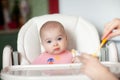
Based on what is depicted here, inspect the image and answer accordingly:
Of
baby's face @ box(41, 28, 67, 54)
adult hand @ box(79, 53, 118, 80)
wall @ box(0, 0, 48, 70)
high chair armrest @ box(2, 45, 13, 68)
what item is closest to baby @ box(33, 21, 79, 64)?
baby's face @ box(41, 28, 67, 54)

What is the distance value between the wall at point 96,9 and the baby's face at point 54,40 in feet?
1.13

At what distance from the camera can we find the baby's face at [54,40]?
1.28 m

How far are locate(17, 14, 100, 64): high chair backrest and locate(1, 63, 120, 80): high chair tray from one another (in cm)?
29

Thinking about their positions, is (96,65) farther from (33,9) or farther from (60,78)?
(33,9)

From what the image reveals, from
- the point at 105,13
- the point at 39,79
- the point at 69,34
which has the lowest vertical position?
the point at 39,79

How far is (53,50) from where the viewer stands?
1294 millimetres

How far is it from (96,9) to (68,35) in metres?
0.30

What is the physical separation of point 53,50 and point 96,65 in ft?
1.98

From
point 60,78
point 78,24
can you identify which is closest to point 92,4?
point 78,24

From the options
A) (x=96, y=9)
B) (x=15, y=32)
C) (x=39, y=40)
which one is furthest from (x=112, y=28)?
(x=15, y=32)

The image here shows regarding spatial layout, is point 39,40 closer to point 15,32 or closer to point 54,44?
point 54,44

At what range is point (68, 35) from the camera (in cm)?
140

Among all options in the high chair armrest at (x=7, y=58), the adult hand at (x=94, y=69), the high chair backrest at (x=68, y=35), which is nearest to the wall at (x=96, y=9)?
the high chair backrest at (x=68, y=35)

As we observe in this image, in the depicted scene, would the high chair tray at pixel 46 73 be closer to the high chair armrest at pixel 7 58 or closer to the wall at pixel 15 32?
the high chair armrest at pixel 7 58
